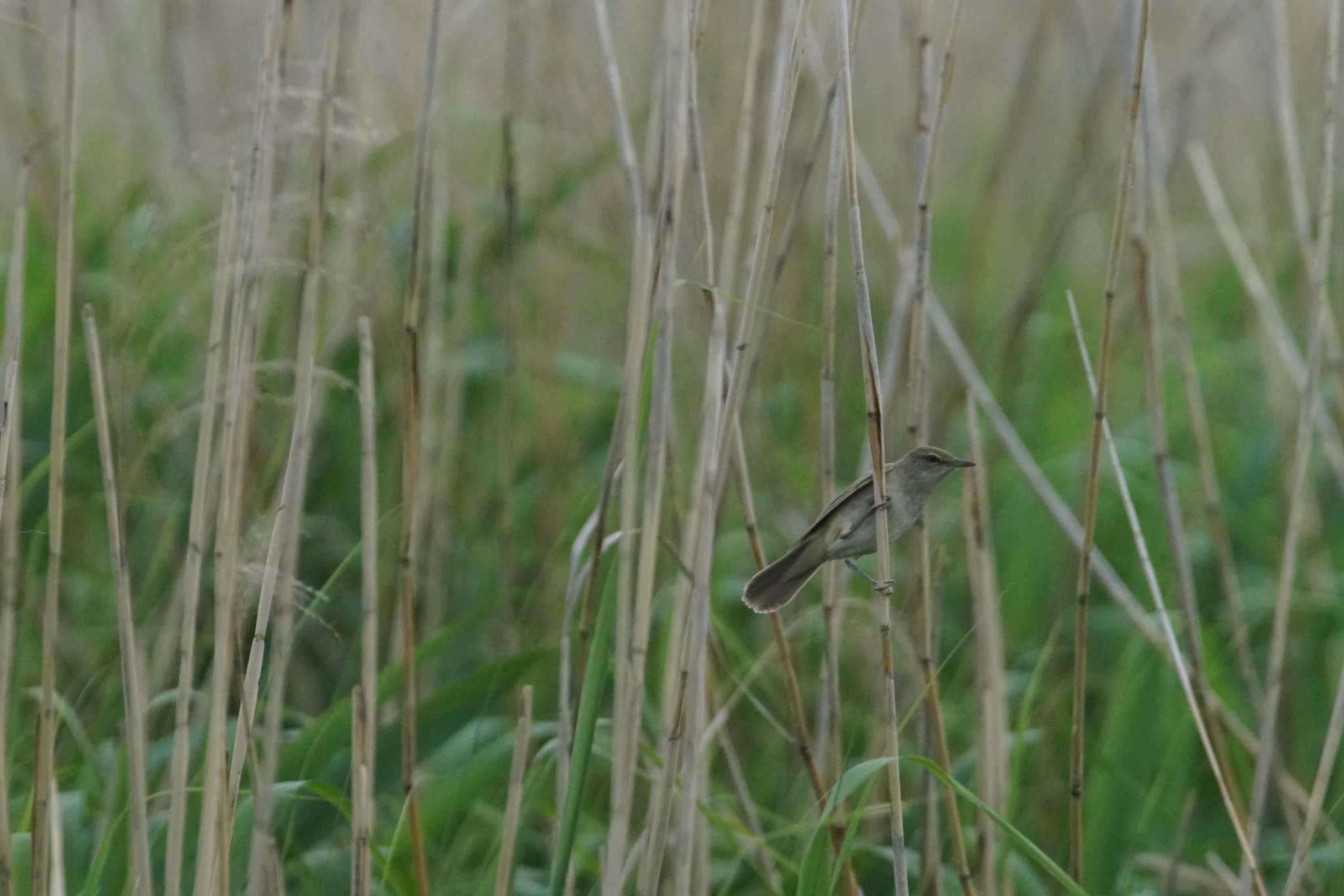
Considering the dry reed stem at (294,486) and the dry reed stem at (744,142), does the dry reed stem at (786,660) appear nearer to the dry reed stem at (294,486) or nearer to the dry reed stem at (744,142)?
the dry reed stem at (744,142)

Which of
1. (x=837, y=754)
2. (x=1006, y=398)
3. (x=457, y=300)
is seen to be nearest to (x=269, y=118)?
(x=837, y=754)

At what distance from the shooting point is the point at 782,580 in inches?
68.6

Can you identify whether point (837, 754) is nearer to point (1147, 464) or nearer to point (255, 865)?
point (255, 865)

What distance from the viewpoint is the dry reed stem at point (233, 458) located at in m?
1.46

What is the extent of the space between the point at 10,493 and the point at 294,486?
432 mm

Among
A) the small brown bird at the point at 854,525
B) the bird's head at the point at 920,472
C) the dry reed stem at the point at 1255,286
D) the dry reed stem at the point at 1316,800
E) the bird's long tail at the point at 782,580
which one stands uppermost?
the dry reed stem at the point at 1255,286

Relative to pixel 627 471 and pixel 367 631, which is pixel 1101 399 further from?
pixel 367 631

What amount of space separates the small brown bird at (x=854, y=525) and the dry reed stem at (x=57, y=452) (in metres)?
0.84

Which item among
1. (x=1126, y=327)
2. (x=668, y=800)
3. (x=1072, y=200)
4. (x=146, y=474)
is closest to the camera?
(x=668, y=800)

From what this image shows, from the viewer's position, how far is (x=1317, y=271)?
6.40 feet

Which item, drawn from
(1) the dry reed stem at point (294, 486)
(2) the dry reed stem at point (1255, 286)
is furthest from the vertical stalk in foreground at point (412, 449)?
(2) the dry reed stem at point (1255, 286)

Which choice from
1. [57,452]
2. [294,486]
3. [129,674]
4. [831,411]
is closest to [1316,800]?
[831,411]

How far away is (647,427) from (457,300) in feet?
5.07

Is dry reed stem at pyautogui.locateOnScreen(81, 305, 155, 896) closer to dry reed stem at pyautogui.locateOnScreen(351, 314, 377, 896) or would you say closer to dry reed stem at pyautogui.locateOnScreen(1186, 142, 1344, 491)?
dry reed stem at pyautogui.locateOnScreen(351, 314, 377, 896)
